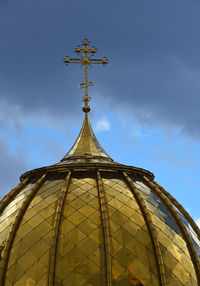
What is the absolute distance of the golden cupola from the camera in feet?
49.2

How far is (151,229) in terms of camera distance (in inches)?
651

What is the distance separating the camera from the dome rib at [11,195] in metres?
18.6

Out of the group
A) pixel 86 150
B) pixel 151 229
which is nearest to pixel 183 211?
pixel 151 229

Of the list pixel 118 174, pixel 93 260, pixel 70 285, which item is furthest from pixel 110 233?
pixel 118 174

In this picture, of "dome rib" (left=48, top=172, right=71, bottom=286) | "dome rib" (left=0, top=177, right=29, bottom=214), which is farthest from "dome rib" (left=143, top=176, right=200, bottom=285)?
"dome rib" (left=0, top=177, right=29, bottom=214)

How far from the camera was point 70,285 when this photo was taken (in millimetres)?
14570

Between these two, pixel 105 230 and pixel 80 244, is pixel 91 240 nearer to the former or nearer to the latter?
pixel 80 244

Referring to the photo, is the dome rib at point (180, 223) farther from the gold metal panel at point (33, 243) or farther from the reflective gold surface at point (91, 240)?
the gold metal panel at point (33, 243)

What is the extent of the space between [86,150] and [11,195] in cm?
404

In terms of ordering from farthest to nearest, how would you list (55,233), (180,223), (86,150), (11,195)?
(86,150), (11,195), (180,223), (55,233)

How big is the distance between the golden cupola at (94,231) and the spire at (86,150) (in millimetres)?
814

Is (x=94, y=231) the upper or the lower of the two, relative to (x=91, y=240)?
upper

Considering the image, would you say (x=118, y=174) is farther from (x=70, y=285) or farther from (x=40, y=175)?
(x=70, y=285)

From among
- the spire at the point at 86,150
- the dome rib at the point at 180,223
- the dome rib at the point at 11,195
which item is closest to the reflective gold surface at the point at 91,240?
the dome rib at the point at 180,223
